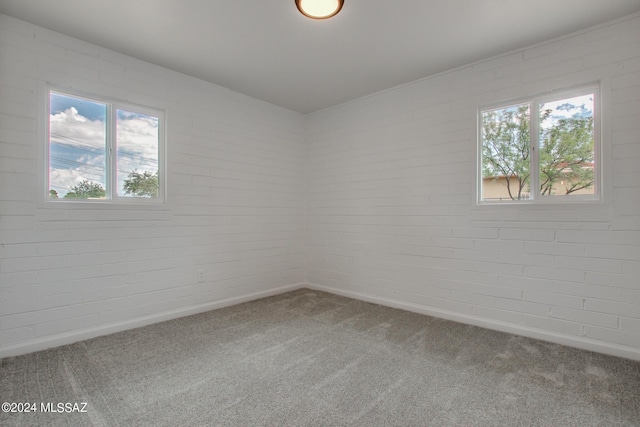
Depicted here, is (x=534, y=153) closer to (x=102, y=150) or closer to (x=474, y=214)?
(x=474, y=214)

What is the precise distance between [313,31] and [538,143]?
238cm

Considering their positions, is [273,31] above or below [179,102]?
above

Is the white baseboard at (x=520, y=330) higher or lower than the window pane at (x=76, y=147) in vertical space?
lower

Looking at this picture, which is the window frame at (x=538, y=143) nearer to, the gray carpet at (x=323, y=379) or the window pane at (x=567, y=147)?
Answer: the window pane at (x=567, y=147)

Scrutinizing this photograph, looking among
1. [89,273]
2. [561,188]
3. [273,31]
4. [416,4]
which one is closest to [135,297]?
[89,273]

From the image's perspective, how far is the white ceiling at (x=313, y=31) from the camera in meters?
2.42

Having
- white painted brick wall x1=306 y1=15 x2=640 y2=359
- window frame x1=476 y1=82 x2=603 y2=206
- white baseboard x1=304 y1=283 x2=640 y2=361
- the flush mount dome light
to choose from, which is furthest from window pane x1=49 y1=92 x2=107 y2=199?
window frame x1=476 y1=82 x2=603 y2=206

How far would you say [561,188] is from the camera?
2.89 m

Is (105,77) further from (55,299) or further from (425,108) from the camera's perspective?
(425,108)

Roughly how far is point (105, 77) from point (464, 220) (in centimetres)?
393

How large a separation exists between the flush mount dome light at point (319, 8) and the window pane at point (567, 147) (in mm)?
2202

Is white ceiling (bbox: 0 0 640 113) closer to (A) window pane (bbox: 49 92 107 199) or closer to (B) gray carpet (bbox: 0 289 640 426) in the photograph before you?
(A) window pane (bbox: 49 92 107 199)

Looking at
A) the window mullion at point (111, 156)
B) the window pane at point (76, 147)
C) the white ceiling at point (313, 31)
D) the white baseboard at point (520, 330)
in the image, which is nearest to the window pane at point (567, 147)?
the white ceiling at point (313, 31)

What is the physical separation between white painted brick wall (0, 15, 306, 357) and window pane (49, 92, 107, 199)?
0.13 meters
